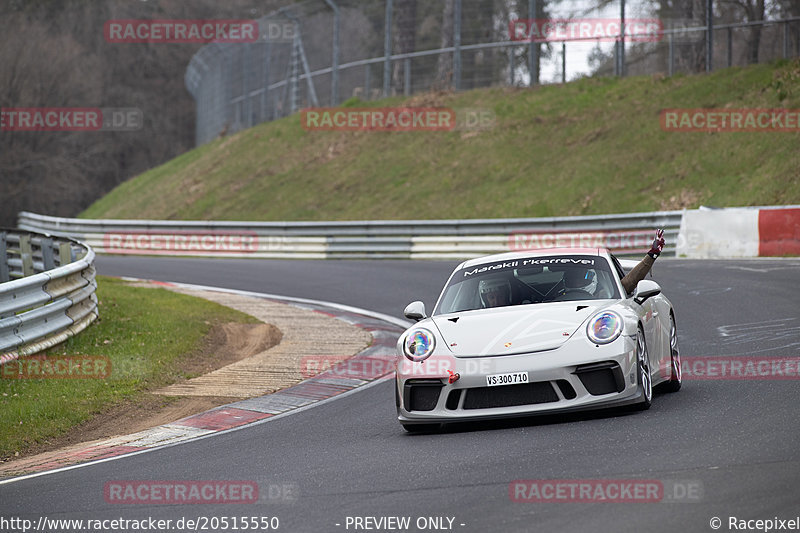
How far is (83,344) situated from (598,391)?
698 cm

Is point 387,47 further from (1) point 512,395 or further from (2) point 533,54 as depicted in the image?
(1) point 512,395

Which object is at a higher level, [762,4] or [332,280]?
[762,4]

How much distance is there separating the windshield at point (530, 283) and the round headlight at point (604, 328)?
67 cm

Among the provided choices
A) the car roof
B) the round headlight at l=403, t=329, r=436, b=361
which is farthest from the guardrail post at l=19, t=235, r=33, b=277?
the round headlight at l=403, t=329, r=436, b=361

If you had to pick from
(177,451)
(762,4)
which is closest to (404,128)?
(762,4)

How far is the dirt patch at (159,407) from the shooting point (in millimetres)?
8977

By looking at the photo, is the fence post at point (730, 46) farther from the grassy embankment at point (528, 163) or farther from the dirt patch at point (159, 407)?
the dirt patch at point (159, 407)

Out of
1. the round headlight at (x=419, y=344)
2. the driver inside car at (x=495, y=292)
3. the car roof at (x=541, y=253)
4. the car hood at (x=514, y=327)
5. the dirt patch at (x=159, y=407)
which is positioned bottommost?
the dirt patch at (x=159, y=407)

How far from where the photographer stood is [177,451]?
7.79m

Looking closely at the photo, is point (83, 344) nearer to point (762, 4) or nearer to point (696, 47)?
point (696, 47)

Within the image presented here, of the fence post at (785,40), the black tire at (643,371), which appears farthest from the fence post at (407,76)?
the black tire at (643,371)

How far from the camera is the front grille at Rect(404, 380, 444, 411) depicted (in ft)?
24.0

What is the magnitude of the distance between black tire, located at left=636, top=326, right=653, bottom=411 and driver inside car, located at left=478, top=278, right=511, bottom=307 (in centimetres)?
112

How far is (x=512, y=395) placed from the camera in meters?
7.08
